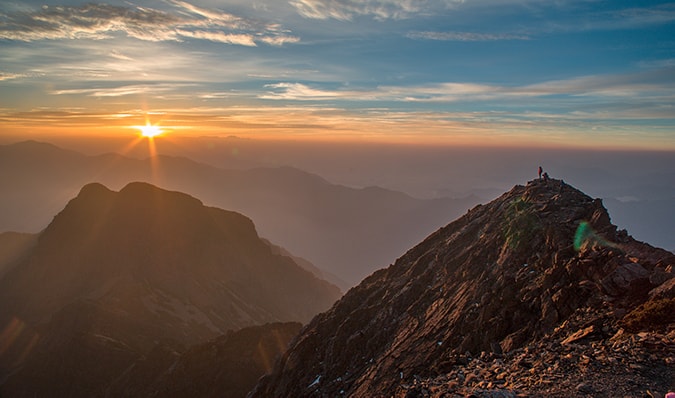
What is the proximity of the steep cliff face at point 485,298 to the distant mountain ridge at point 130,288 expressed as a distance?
59066 mm

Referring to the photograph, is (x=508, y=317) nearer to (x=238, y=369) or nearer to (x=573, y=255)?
(x=573, y=255)

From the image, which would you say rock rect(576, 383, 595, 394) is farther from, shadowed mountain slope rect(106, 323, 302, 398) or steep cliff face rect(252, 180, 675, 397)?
shadowed mountain slope rect(106, 323, 302, 398)

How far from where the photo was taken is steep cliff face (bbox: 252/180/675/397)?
22.4 metres

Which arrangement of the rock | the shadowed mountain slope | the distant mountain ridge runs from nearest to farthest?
the rock
the shadowed mountain slope
the distant mountain ridge

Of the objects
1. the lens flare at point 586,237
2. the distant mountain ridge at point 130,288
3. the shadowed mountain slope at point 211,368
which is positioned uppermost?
the lens flare at point 586,237

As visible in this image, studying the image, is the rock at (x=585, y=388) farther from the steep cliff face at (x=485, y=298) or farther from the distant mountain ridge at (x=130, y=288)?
the distant mountain ridge at (x=130, y=288)

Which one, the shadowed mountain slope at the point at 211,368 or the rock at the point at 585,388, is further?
the shadowed mountain slope at the point at 211,368

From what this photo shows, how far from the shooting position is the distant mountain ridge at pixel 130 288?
84250 mm

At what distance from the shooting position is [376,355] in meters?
35.2

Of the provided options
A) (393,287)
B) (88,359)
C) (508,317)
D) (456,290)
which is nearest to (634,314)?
(508,317)

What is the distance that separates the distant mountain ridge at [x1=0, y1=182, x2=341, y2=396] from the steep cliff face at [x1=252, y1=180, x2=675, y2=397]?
5907 cm

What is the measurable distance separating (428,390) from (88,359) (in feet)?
286

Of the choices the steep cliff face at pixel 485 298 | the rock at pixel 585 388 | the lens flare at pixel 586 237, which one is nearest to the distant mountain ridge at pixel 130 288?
the steep cliff face at pixel 485 298

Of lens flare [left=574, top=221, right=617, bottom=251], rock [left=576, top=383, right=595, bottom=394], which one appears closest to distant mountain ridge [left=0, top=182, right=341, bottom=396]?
lens flare [left=574, top=221, right=617, bottom=251]
